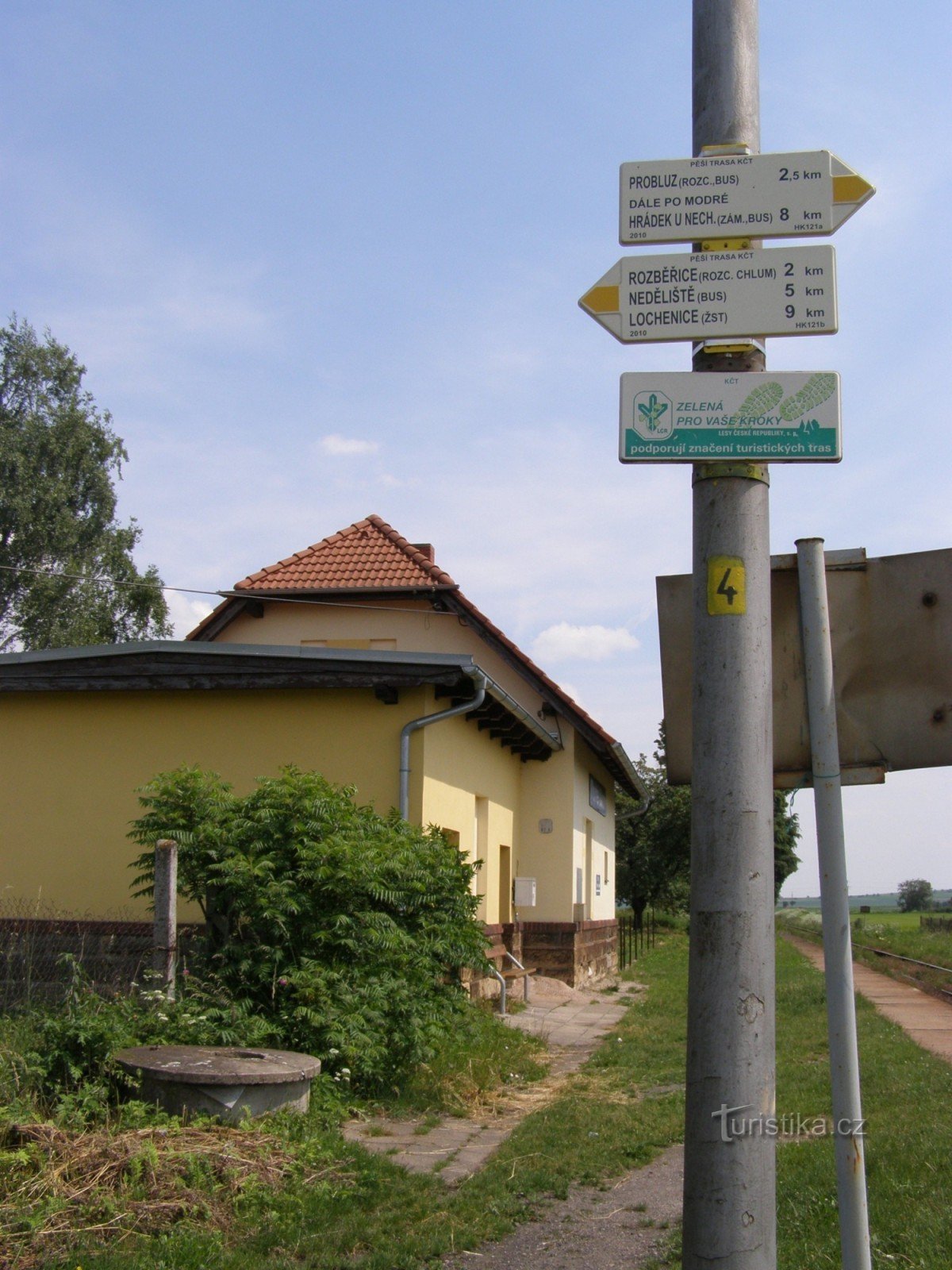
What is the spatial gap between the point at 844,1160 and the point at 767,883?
0.67m

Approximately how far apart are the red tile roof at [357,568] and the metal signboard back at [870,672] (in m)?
15.0

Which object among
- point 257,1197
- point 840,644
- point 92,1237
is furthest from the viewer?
point 257,1197

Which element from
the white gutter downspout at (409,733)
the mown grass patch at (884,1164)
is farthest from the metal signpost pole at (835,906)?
the white gutter downspout at (409,733)

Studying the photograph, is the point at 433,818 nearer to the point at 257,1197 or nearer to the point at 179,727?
the point at 179,727

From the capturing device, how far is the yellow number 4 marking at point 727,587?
2.90 m

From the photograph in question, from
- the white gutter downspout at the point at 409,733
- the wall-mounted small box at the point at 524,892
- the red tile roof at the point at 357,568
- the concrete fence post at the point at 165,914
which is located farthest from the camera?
the red tile roof at the point at 357,568

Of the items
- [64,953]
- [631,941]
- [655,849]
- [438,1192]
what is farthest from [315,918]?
[655,849]

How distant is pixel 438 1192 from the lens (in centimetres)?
580

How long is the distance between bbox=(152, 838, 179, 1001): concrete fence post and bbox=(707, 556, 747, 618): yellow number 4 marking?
5.42 metres

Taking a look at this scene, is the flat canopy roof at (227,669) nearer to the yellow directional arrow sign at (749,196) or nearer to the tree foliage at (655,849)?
the yellow directional arrow sign at (749,196)

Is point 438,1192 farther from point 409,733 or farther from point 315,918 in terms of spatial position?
point 409,733

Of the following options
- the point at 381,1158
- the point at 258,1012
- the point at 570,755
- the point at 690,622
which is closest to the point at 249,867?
the point at 258,1012

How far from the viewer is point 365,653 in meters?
10.6

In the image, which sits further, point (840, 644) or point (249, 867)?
point (249, 867)
